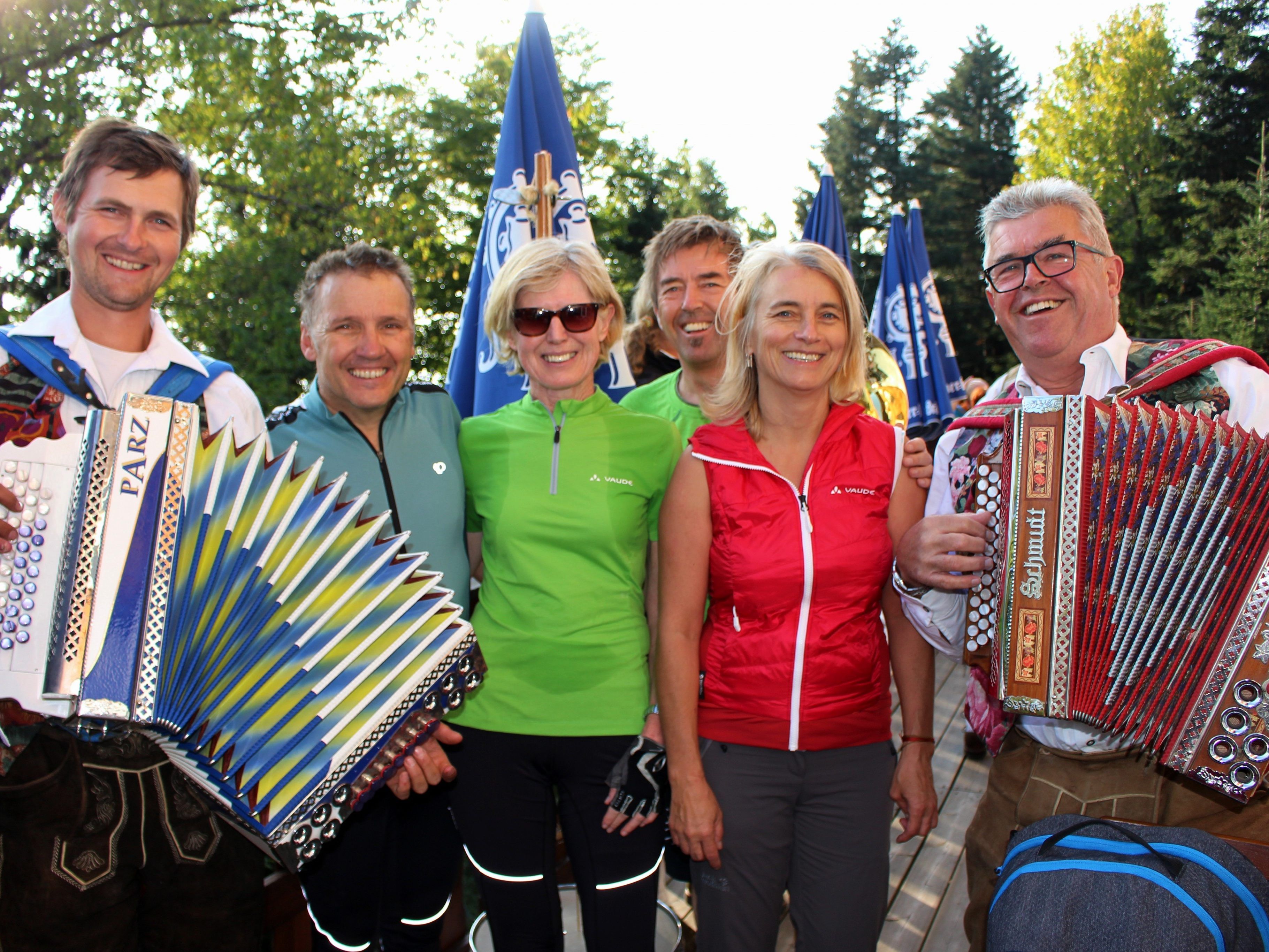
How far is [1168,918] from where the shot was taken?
1461 millimetres

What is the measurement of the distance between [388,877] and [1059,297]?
7.34 feet

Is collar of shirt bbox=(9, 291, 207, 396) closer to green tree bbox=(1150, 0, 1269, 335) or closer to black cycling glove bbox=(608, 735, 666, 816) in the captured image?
black cycling glove bbox=(608, 735, 666, 816)

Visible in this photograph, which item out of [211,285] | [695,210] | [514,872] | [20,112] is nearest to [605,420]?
[514,872]

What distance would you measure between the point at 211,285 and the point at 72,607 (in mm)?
8713

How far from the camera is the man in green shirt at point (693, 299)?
2.81m

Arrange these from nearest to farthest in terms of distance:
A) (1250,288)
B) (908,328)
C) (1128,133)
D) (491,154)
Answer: (908,328) < (1250,288) < (491,154) < (1128,133)

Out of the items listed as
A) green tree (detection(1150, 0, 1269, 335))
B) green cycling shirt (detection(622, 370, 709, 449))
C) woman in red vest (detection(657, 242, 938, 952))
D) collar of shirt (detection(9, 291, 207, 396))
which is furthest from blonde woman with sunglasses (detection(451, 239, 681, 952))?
green tree (detection(1150, 0, 1269, 335))

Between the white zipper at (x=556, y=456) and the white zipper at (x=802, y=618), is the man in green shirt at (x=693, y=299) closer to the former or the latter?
the white zipper at (x=556, y=456)

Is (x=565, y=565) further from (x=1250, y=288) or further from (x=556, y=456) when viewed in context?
(x=1250, y=288)

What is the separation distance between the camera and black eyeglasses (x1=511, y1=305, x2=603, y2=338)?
2209 millimetres

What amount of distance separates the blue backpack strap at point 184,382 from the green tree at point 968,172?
2624 cm

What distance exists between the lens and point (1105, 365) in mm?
1893

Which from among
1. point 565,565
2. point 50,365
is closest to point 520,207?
point 565,565

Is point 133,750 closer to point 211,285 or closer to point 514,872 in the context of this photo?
point 514,872
